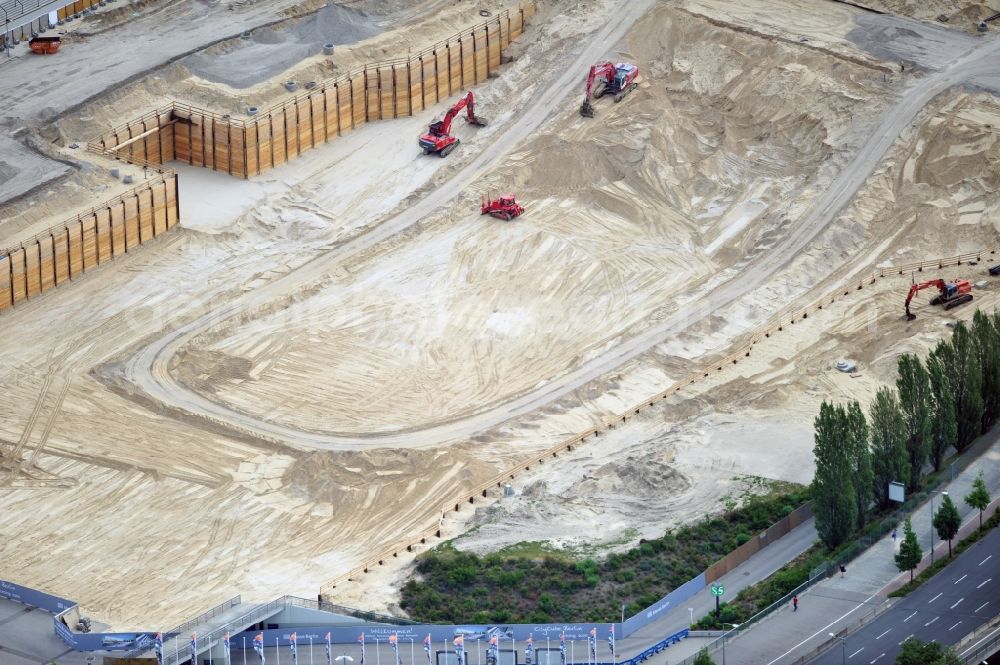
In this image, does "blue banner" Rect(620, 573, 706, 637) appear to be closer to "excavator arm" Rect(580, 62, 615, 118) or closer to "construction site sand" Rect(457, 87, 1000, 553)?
"construction site sand" Rect(457, 87, 1000, 553)

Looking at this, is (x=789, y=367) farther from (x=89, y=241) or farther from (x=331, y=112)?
(x=89, y=241)

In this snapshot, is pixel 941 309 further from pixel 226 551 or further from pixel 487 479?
pixel 226 551

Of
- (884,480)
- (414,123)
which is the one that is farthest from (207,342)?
(884,480)

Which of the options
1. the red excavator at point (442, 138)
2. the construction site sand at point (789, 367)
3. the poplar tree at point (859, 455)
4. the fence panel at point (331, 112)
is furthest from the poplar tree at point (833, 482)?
the fence panel at point (331, 112)

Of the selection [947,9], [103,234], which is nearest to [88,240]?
[103,234]

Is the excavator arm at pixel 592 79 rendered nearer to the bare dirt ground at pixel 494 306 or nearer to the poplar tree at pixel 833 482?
the bare dirt ground at pixel 494 306

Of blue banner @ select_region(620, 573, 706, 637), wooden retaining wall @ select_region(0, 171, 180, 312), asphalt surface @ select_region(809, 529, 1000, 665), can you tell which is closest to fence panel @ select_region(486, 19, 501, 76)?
wooden retaining wall @ select_region(0, 171, 180, 312)
